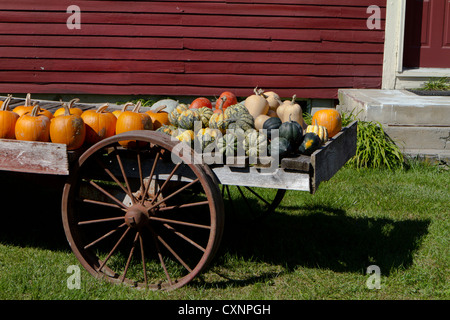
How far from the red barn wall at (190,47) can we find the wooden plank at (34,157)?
467cm

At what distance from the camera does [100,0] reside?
24.5ft

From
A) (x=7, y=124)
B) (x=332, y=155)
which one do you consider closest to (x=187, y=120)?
(x=332, y=155)

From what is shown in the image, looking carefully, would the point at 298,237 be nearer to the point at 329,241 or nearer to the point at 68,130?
the point at 329,241

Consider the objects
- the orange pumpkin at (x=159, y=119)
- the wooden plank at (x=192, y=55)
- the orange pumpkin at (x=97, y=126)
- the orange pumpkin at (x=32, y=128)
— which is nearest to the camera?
the orange pumpkin at (x=32, y=128)

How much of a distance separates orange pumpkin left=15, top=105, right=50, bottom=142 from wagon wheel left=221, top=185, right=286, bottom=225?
4.90ft

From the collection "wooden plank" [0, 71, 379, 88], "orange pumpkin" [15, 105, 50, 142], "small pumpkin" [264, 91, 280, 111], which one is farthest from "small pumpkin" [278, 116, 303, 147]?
"wooden plank" [0, 71, 379, 88]

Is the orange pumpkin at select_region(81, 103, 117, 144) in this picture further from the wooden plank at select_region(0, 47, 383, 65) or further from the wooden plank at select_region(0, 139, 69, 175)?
the wooden plank at select_region(0, 47, 383, 65)

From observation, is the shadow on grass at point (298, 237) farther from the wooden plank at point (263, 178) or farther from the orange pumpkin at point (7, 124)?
the wooden plank at point (263, 178)

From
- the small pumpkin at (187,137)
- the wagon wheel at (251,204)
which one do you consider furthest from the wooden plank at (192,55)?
the small pumpkin at (187,137)

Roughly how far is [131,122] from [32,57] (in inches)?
199

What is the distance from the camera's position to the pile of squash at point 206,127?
3.00m

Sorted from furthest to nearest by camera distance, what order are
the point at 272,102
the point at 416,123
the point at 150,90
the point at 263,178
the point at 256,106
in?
the point at 150,90 → the point at 416,123 → the point at 272,102 → the point at 256,106 → the point at 263,178

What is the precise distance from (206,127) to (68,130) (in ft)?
2.80

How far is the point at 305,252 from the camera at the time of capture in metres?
3.84
